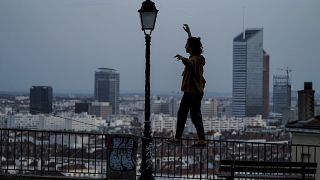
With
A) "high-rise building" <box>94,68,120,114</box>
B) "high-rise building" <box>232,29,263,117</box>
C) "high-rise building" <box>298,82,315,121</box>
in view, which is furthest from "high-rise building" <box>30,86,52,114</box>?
"high-rise building" <box>232,29,263,117</box>

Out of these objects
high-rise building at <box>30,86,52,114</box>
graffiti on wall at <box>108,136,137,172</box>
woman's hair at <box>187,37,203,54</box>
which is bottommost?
graffiti on wall at <box>108,136,137,172</box>

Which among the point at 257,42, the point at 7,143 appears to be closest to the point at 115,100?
the point at 257,42

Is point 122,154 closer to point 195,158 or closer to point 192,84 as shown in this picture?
point 192,84

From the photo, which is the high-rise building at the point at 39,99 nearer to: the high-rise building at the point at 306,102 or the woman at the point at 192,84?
the high-rise building at the point at 306,102

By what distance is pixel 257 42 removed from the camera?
407 ft

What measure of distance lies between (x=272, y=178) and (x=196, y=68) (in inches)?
116

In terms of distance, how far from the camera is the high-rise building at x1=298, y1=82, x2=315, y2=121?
23.5m

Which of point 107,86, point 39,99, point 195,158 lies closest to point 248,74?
point 107,86

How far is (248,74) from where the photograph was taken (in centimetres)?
11781

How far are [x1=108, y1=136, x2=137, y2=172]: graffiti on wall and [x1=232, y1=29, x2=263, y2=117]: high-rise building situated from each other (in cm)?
9086

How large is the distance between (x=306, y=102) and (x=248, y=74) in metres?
94.2

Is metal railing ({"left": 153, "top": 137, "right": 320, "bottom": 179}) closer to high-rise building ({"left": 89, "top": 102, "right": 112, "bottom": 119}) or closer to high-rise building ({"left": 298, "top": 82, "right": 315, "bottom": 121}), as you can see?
high-rise building ({"left": 298, "top": 82, "right": 315, "bottom": 121})

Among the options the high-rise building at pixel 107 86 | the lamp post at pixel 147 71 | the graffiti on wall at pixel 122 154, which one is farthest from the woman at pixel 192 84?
the high-rise building at pixel 107 86

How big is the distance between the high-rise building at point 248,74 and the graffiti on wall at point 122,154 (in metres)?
90.9
